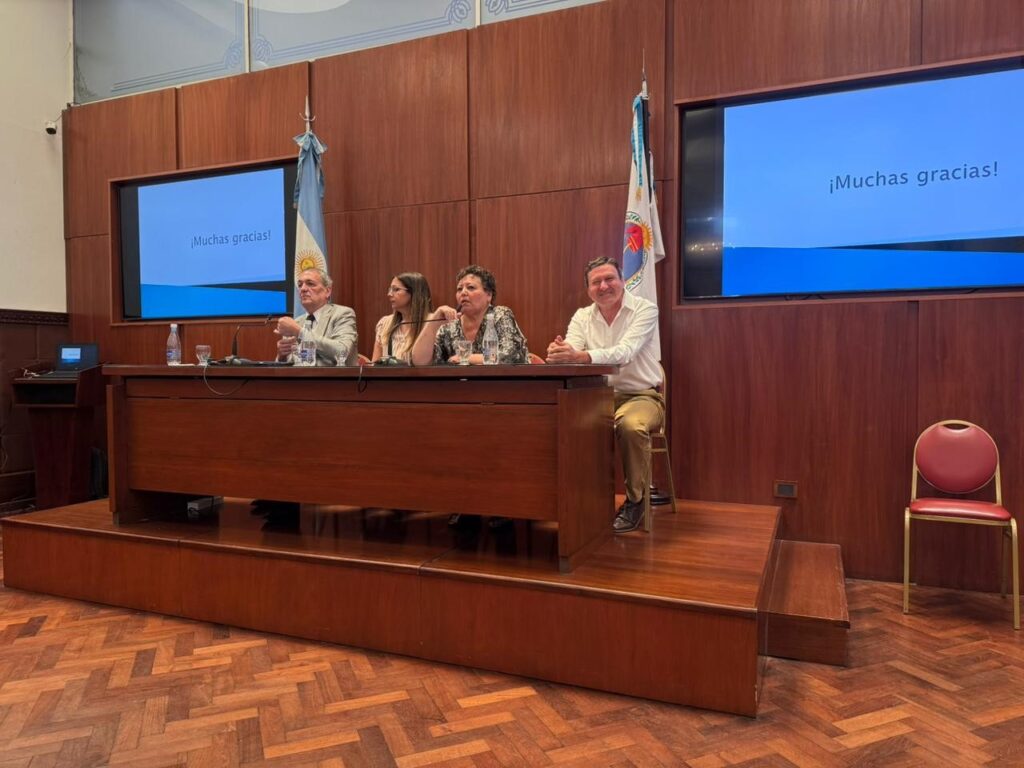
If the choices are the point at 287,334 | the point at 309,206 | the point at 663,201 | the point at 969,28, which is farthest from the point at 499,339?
the point at 969,28

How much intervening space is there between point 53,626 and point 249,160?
3.23 m

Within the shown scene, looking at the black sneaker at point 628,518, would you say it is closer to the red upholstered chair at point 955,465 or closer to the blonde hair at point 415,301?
the red upholstered chair at point 955,465

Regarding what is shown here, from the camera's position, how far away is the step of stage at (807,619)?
220cm

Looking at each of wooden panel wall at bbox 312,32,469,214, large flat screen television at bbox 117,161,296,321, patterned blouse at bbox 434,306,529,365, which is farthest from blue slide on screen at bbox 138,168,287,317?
patterned blouse at bbox 434,306,529,365

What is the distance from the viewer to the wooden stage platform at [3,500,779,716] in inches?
75.1

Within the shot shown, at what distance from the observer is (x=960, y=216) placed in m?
3.07

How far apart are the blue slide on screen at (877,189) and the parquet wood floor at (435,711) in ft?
5.46

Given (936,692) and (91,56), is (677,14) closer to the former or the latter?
(936,692)

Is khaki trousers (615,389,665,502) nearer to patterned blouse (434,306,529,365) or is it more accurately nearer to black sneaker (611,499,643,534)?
black sneaker (611,499,643,534)

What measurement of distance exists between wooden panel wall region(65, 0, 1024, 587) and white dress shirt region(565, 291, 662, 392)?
57cm

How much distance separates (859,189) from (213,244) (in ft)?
13.6

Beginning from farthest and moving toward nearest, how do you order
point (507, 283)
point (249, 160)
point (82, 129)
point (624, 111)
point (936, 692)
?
point (82, 129) < point (249, 160) < point (507, 283) < point (624, 111) < point (936, 692)

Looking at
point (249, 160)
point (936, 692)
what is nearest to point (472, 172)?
point (249, 160)

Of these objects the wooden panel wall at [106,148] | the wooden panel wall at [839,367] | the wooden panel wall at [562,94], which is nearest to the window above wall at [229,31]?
the wooden panel wall at [106,148]
